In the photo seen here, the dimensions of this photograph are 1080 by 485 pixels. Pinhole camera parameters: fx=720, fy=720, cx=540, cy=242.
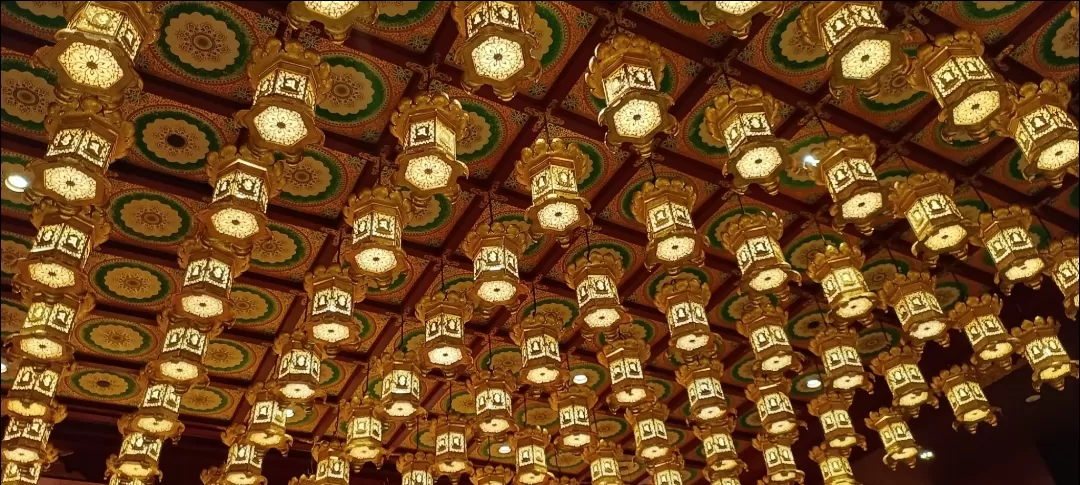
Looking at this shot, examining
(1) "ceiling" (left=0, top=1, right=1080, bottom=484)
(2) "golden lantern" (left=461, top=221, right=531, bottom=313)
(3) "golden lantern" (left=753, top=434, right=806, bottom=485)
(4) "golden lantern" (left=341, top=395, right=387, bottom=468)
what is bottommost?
(3) "golden lantern" (left=753, top=434, right=806, bottom=485)

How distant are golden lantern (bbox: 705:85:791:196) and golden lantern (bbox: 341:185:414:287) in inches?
107

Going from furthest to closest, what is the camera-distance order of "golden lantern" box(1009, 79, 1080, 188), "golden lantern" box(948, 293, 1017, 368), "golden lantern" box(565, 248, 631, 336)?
"golden lantern" box(948, 293, 1017, 368), "golden lantern" box(565, 248, 631, 336), "golden lantern" box(1009, 79, 1080, 188)

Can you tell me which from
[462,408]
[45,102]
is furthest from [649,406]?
[45,102]

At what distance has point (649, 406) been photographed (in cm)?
880

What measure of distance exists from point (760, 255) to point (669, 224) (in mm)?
1044

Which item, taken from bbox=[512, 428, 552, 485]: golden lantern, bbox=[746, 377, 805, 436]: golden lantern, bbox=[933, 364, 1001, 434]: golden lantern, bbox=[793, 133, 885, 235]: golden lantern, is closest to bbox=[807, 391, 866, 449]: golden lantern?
bbox=[746, 377, 805, 436]: golden lantern

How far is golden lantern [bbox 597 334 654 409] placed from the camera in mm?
8109

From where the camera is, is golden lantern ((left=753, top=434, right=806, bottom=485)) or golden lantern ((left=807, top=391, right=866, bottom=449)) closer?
golden lantern ((left=807, top=391, right=866, bottom=449))

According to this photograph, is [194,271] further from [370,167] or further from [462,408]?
[462,408]

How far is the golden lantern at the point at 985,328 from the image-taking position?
8305mm

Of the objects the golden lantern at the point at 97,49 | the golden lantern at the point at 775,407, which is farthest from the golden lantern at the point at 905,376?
the golden lantern at the point at 97,49

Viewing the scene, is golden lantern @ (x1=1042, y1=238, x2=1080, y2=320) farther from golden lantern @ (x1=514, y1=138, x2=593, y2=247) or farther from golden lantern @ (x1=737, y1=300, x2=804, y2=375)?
golden lantern @ (x1=514, y1=138, x2=593, y2=247)

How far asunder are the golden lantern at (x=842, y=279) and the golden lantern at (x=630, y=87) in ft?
10.2

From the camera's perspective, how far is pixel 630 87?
5086 mm
